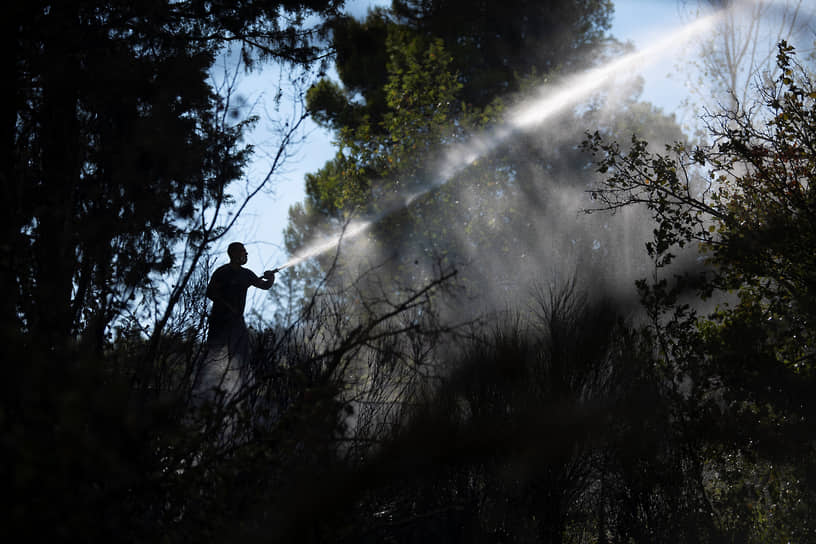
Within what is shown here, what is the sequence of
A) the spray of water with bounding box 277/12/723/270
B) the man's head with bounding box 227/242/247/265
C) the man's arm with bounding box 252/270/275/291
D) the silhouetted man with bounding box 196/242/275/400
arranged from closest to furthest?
the silhouetted man with bounding box 196/242/275/400 < the man's arm with bounding box 252/270/275/291 < the man's head with bounding box 227/242/247/265 < the spray of water with bounding box 277/12/723/270

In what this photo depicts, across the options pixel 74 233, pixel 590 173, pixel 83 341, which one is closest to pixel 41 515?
pixel 83 341

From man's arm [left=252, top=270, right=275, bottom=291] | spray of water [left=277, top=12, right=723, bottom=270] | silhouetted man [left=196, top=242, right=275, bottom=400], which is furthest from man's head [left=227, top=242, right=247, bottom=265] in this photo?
spray of water [left=277, top=12, right=723, bottom=270]

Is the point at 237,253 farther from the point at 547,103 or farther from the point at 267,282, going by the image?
the point at 547,103

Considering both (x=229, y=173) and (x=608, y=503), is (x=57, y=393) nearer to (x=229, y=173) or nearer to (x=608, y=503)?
(x=229, y=173)

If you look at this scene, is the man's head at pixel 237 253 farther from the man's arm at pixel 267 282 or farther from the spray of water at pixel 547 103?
the spray of water at pixel 547 103

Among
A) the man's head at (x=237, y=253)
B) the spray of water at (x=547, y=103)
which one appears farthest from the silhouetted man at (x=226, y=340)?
the spray of water at (x=547, y=103)

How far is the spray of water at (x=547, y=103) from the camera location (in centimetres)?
1241

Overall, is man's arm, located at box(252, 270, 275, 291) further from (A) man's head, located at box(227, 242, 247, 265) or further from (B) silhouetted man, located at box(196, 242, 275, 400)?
(A) man's head, located at box(227, 242, 247, 265)

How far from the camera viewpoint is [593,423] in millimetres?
Answer: 4691

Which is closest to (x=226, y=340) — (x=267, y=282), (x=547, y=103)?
(x=267, y=282)

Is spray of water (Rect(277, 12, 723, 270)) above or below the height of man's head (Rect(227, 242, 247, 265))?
above

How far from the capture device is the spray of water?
12.4m

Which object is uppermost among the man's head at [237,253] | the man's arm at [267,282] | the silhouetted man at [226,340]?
the man's head at [237,253]

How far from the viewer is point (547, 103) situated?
14711 mm
